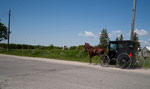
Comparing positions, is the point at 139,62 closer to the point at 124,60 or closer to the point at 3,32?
the point at 124,60

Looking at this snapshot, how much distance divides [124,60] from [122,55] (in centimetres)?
42

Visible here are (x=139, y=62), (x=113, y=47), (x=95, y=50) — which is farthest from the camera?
(x=95, y=50)

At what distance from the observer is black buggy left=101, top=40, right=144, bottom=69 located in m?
10.3

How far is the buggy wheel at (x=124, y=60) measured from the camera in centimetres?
1017

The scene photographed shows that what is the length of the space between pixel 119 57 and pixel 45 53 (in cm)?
1756

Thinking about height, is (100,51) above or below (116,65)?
above

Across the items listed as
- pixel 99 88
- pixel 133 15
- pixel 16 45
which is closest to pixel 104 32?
pixel 16 45

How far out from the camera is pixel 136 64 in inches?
451

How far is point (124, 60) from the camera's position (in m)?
10.2

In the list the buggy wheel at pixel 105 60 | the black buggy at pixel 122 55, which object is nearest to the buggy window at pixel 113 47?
the black buggy at pixel 122 55

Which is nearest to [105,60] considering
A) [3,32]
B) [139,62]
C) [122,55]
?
[122,55]

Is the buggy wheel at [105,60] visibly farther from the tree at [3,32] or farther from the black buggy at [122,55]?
the tree at [3,32]

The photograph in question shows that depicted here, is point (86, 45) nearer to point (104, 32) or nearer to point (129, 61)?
point (129, 61)

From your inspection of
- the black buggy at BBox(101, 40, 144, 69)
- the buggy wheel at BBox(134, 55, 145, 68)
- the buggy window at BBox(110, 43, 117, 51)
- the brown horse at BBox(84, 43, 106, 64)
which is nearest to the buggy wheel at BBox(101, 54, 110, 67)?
the black buggy at BBox(101, 40, 144, 69)
